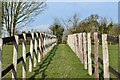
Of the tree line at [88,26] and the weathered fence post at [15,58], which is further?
the tree line at [88,26]

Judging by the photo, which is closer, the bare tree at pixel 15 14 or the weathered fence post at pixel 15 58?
the weathered fence post at pixel 15 58

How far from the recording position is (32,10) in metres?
33.9

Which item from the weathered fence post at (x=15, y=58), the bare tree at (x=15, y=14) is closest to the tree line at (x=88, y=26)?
the bare tree at (x=15, y=14)

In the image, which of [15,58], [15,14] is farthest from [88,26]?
[15,58]

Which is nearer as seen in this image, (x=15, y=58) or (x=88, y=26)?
(x=15, y=58)

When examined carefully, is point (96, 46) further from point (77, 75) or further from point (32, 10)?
point (32, 10)

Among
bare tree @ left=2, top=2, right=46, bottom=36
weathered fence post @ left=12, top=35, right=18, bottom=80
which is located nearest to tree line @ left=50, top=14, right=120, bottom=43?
bare tree @ left=2, top=2, right=46, bottom=36

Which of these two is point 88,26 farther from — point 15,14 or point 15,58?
point 15,58

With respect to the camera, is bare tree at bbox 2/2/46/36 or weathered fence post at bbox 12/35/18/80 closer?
weathered fence post at bbox 12/35/18/80

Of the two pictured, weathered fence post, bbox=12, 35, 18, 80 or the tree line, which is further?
the tree line

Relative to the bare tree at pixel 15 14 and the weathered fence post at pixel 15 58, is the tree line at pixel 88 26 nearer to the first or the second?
the bare tree at pixel 15 14

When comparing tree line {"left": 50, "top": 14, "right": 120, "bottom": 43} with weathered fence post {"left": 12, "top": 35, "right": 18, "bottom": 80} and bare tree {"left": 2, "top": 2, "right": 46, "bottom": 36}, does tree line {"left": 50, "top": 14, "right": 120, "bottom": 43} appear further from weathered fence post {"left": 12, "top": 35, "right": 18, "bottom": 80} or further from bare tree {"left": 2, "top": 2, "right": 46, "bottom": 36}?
weathered fence post {"left": 12, "top": 35, "right": 18, "bottom": 80}

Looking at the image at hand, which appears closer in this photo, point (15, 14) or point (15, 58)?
point (15, 58)

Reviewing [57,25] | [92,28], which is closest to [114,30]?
[92,28]
